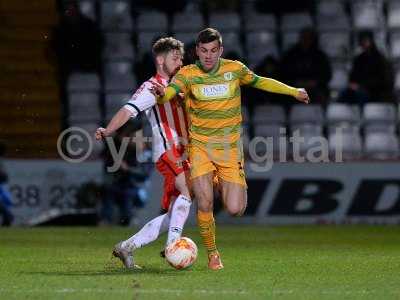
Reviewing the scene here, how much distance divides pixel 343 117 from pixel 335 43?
77.0 inches

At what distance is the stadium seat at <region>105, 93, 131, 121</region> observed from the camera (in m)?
20.8

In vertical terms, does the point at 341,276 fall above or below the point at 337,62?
below

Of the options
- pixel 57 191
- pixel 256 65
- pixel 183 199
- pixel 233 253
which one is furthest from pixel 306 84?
pixel 183 199

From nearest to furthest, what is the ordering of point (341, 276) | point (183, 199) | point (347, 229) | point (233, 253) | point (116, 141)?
1. point (341, 276)
2. point (183, 199)
3. point (233, 253)
4. point (347, 229)
5. point (116, 141)

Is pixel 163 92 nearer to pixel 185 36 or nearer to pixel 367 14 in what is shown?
pixel 185 36

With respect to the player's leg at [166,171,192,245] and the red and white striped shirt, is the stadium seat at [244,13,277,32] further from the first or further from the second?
the player's leg at [166,171,192,245]

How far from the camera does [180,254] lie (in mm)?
9883

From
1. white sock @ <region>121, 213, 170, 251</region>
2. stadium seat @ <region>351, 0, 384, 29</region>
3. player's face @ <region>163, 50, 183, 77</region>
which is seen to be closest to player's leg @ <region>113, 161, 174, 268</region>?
white sock @ <region>121, 213, 170, 251</region>

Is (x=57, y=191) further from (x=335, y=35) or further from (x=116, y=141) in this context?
(x=335, y=35)

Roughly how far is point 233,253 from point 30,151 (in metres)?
8.06

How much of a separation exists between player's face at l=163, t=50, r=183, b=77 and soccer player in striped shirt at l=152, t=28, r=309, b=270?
12.5 inches

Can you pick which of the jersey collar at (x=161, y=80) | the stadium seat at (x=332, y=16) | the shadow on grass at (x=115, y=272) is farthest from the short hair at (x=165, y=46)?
the stadium seat at (x=332, y=16)

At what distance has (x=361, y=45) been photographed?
2019 cm

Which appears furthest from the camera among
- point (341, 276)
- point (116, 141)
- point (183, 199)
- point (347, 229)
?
point (116, 141)
